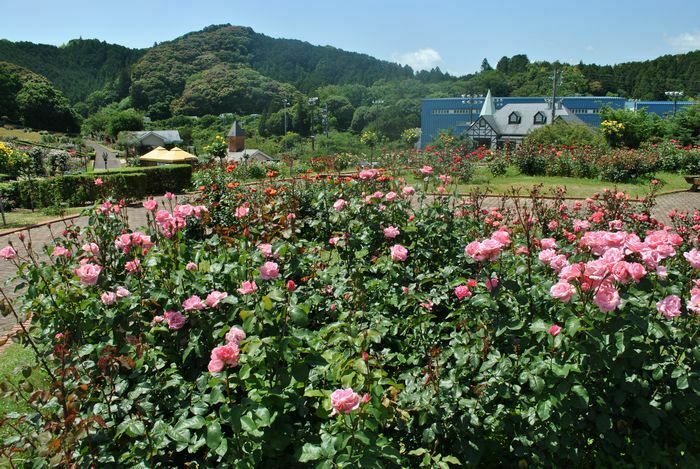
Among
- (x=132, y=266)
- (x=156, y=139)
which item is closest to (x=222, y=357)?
(x=132, y=266)

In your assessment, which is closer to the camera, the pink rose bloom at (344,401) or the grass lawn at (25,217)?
the pink rose bloom at (344,401)

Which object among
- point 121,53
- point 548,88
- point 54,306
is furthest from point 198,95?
point 54,306

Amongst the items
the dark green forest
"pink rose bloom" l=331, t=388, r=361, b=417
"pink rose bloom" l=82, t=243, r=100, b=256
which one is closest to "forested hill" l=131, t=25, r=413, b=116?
the dark green forest

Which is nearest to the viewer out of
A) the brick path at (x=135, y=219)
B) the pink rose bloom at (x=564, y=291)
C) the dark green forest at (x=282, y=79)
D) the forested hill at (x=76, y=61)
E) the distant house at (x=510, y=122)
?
the pink rose bloom at (x=564, y=291)

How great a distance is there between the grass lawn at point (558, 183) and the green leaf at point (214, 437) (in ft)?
39.1

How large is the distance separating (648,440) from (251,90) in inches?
4527

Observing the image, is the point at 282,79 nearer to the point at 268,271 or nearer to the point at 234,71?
the point at 234,71

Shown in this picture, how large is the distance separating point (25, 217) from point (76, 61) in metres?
151

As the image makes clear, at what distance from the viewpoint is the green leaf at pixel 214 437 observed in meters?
1.69

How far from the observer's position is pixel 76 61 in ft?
454

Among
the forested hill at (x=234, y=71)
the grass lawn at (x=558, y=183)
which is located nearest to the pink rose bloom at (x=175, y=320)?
the grass lawn at (x=558, y=183)

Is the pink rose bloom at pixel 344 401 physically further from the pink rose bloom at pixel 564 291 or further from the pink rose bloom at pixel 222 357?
the pink rose bloom at pixel 564 291

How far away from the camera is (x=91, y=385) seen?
2.11 metres

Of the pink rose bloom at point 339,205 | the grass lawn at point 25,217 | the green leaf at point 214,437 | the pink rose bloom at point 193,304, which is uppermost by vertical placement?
the pink rose bloom at point 339,205
